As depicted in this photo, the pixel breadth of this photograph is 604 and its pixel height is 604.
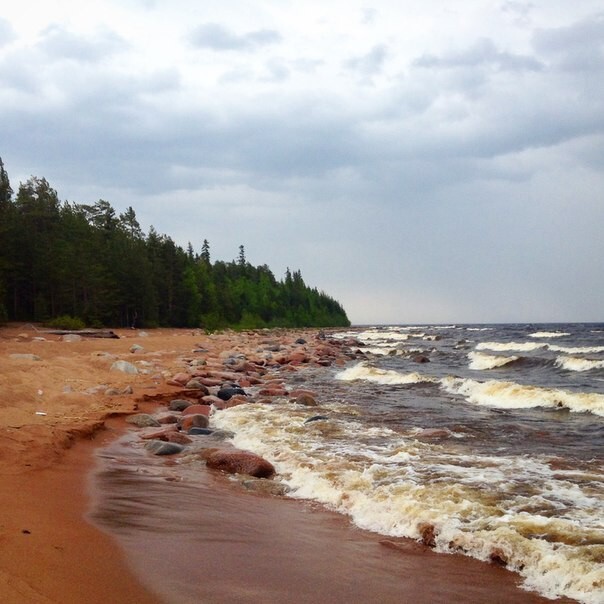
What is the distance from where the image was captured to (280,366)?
81.7ft

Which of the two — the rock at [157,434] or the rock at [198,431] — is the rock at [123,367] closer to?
the rock at [198,431]

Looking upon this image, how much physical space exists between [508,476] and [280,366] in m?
18.3

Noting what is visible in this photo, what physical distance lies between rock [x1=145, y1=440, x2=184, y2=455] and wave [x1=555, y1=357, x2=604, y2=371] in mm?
20388

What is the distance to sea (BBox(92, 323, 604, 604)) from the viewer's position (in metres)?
4.68

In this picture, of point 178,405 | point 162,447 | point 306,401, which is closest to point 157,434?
point 162,447

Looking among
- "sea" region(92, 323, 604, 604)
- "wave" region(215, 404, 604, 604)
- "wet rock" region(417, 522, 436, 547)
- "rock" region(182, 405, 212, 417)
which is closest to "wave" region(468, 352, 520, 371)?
"sea" region(92, 323, 604, 604)

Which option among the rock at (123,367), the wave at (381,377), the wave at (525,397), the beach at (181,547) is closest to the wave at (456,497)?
the beach at (181,547)

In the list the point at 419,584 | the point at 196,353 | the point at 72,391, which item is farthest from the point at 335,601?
the point at 196,353

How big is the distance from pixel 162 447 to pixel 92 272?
121 feet

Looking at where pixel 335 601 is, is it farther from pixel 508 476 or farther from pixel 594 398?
pixel 594 398

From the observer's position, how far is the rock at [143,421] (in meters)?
10.1

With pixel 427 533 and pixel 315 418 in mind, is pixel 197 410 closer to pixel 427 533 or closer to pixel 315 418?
pixel 315 418

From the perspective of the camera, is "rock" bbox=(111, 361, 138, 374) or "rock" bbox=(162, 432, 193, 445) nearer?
"rock" bbox=(162, 432, 193, 445)

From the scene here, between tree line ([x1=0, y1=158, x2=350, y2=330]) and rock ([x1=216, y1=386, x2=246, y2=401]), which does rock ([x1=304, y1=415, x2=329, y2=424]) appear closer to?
rock ([x1=216, y1=386, x2=246, y2=401])
